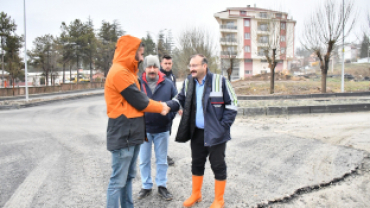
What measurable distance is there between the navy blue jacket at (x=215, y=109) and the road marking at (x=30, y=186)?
225cm

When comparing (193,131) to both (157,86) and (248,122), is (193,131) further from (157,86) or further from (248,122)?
(248,122)

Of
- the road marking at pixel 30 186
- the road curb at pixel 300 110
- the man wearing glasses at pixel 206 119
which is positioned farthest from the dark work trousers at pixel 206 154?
the road curb at pixel 300 110

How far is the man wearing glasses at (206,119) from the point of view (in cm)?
320

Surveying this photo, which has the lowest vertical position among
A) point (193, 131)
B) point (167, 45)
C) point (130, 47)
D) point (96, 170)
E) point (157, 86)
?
point (96, 170)

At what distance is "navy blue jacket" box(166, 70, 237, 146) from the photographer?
3.18 metres

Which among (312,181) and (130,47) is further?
(312,181)

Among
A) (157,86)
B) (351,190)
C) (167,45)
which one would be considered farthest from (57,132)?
(167,45)

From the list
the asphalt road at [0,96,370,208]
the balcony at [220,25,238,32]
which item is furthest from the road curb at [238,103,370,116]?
the balcony at [220,25,238,32]

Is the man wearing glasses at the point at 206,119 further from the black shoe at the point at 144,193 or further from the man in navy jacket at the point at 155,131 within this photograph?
the black shoe at the point at 144,193

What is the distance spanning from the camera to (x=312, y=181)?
12.8ft

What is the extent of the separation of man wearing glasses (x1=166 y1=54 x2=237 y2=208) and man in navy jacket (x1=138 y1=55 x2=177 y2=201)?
361mm

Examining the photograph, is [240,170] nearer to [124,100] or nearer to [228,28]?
[124,100]

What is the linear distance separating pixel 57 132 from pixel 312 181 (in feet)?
24.6

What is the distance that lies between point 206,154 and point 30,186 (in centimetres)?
273
